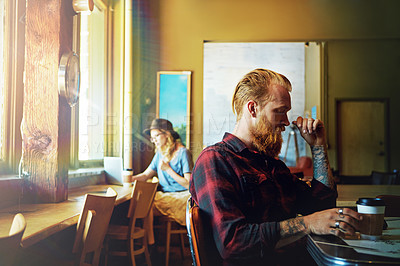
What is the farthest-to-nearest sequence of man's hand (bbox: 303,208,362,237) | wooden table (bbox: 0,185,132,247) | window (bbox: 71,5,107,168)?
window (bbox: 71,5,107,168) < wooden table (bbox: 0,185,132,247) < man's hand (bbox: 303,208,362,237)

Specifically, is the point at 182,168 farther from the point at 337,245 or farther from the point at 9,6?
the point at 337,245

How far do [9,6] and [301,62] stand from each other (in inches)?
239

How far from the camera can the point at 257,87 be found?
159 cm

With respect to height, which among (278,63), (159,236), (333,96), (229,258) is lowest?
(159,236)

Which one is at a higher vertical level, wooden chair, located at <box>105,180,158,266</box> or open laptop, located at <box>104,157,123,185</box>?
open laptop, located at <box>104,157,123,185</box>

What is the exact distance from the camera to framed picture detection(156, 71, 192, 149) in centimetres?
554

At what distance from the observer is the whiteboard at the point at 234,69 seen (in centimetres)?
676

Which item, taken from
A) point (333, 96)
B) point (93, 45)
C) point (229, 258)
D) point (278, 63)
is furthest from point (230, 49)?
point (229, 258)

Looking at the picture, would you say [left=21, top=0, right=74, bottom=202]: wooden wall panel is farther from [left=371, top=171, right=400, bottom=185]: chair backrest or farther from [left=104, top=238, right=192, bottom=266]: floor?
[left=371, top=171, right=400, bottom=185]: chair backrest

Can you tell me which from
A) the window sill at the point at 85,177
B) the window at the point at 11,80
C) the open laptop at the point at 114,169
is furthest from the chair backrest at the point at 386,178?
the window at the point at 11,80

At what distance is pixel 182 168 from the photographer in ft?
13.5

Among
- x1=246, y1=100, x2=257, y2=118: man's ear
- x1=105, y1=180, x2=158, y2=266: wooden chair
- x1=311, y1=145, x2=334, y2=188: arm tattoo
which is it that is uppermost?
x1=246, y1=100, x2=257, y2=118: man's ear

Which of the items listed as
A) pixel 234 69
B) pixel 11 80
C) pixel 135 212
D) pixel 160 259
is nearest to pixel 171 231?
pixel 160 259

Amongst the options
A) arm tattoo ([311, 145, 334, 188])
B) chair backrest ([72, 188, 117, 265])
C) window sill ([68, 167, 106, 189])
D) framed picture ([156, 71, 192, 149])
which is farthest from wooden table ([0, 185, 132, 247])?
framed picture ([156, 71, 192, 149])
